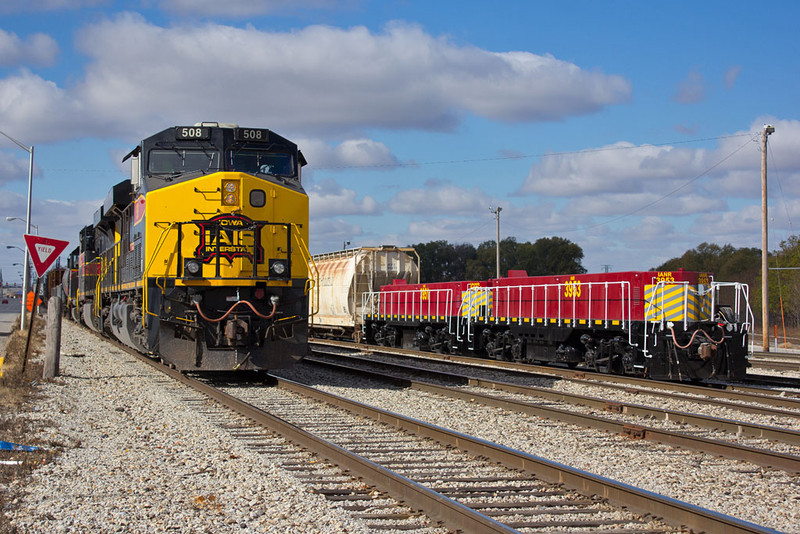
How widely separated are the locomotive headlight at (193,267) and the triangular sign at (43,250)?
3423 millimetres

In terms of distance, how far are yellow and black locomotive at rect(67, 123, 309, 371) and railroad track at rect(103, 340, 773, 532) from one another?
2.95 metres

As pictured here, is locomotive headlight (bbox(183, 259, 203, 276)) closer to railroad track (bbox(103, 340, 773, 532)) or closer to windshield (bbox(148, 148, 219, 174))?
windshield (bbox(148, 148, 219, 174))

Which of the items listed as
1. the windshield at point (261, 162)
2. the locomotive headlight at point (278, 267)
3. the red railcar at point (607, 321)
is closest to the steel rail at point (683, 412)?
the red railcar at point (607, 321)

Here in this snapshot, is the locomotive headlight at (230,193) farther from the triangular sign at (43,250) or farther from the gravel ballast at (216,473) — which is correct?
the triangular sign at (43,250)

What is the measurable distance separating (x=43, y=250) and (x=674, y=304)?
11639mm

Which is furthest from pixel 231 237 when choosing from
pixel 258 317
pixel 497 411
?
pixel 497 411

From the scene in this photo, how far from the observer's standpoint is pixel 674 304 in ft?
47.9

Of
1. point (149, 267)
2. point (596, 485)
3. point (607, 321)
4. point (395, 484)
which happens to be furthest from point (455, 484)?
point (607, 321)

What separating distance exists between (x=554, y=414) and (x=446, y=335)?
13.5 metres

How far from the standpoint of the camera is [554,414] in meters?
9.60

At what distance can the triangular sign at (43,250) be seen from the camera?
44.5 ft

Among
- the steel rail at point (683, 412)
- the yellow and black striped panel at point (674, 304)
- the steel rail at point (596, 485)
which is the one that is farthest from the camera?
the yellow and black striped panel at point (674, 304)

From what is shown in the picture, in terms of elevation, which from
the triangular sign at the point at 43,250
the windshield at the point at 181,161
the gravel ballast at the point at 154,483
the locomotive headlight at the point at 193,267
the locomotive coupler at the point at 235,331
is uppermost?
the windshield at the point at 181,161

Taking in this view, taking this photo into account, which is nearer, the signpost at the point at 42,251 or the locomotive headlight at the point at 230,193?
the locomotive headlight at the point at 230,193
